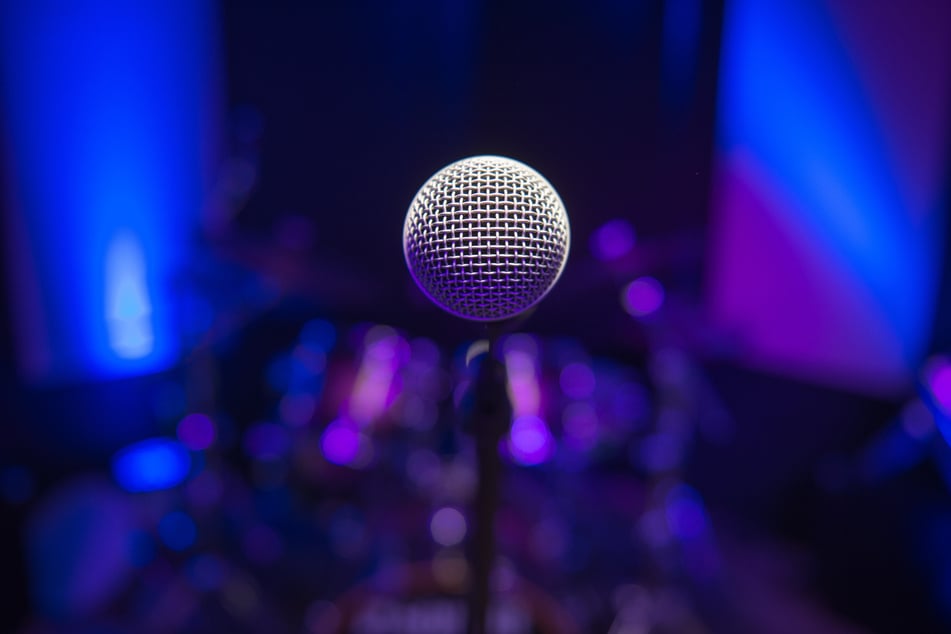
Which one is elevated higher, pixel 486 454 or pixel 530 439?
pixel 486 454

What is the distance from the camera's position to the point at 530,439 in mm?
2936

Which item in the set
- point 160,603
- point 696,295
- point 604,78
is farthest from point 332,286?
point 696,295

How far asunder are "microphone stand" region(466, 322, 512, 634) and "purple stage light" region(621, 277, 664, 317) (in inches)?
59.5

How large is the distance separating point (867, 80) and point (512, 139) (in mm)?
1504

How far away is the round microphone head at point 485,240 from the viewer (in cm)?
76

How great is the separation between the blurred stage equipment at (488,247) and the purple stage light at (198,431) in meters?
2.28

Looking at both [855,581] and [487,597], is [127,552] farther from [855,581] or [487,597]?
[855,581]

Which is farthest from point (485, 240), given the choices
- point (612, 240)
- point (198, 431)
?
point (198, 431)

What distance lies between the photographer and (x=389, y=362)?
11.0 feet

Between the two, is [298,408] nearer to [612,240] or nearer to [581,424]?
[581,424]

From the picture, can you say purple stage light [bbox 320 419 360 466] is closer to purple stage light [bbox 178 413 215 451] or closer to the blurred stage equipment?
purple stage light [bbox 178 413 215 451]

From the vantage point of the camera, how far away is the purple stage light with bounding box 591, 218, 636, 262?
2146 mm

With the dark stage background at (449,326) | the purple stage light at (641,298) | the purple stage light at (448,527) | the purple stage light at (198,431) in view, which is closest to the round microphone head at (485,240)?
the dark stage background at (449,326)

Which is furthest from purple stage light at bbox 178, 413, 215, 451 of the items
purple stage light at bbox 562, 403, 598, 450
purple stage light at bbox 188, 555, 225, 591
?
purple stage light at bbox 562, 403, 598, 450
